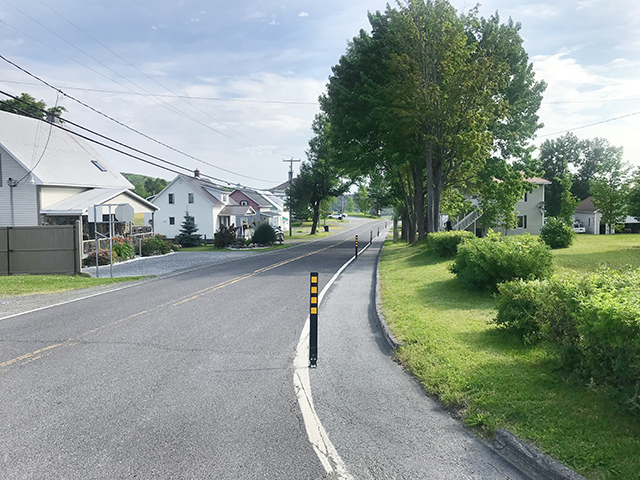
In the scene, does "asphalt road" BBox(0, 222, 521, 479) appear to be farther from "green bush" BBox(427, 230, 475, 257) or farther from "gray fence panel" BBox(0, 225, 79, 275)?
"green bush" BBox(427, 230, 475, 257)

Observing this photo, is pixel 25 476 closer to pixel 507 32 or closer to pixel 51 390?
pixel 51 390

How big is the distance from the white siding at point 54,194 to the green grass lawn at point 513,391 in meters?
24.4

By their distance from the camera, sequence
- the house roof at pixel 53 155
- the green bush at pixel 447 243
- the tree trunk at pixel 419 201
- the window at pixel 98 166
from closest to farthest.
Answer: the green bush at pixel 447 243 → the house roof at pixel 53 155 → the tree trunk at pixel 419 201 → the window at pixel 98 166

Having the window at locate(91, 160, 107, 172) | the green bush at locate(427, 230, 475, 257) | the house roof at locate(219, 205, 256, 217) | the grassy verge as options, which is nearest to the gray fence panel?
the grassy verge

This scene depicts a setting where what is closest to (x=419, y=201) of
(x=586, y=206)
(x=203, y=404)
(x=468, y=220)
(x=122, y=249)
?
(x=468, y=220)

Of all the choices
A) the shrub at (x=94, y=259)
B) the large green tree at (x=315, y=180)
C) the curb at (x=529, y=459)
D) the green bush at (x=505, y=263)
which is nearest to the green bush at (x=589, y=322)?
the curb at (x=529, y=459)

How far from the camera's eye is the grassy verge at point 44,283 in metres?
14.3

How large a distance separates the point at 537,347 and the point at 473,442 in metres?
2.96

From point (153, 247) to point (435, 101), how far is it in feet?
61.6

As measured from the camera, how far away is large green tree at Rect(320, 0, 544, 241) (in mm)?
26047

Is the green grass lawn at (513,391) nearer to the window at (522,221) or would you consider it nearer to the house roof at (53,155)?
the house roof at (53,155)

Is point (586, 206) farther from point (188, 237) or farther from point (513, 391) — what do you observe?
point (513, 391)

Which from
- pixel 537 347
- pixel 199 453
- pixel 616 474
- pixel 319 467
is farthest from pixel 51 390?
pixel 537 347

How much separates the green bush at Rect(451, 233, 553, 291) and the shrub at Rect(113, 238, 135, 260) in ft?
65.3
